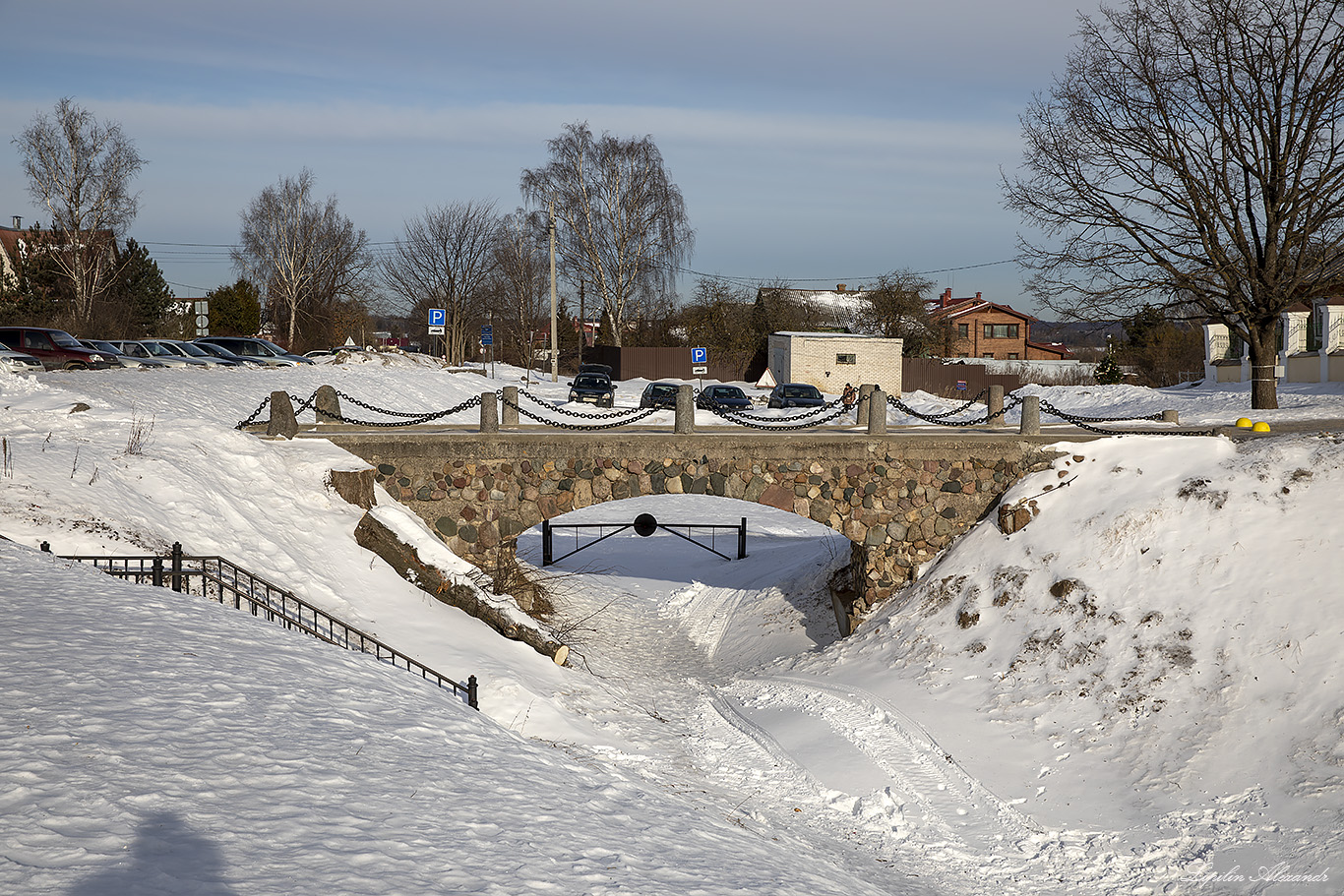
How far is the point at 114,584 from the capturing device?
8.53m

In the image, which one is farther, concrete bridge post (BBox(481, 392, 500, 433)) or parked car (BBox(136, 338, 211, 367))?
parked car (BBox(136, 338, 211, 367))

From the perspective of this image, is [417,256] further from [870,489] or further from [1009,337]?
[870,489]

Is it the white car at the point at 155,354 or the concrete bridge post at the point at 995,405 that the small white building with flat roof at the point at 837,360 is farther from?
the concrete bridge post at the point at 995,405

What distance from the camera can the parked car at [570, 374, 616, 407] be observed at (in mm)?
33719

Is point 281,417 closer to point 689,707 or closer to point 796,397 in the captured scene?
point 689,707

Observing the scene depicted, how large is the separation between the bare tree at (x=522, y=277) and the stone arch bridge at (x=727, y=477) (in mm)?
42265

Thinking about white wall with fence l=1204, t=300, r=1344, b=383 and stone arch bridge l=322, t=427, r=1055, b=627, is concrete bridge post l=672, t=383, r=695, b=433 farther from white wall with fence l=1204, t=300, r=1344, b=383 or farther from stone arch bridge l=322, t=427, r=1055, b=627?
white wall with fence l=1204, t=300, r=1344, b=383

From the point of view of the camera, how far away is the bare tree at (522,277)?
59062 millimetres

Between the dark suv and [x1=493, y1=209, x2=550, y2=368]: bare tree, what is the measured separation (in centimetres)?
3223

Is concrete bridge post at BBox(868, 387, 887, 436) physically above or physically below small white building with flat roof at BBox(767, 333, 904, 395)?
below

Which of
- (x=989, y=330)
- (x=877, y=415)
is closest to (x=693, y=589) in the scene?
(x=877, y=415)

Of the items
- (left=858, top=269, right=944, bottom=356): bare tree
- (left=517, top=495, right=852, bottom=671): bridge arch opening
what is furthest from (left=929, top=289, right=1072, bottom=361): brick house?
(left=517, top=495, right=852, bottom=671): bridge arch opening

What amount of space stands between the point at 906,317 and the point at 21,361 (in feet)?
159

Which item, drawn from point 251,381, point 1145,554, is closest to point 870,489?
point 1145,554
